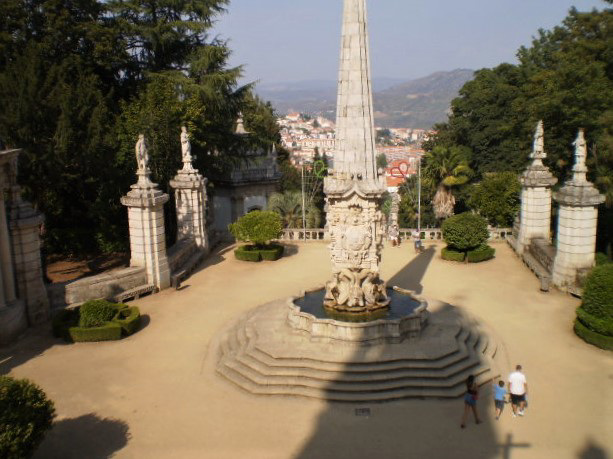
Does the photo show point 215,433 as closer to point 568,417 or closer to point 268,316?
point 268,316

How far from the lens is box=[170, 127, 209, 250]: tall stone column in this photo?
31969mm

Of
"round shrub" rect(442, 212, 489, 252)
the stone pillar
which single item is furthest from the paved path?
"round shrub" rect(442, 212, 489, 252)

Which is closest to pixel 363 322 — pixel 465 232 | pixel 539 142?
pixel 465 232

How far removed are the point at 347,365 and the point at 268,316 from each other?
495 centimetres

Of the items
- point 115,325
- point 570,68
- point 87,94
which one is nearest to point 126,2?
point 87,94

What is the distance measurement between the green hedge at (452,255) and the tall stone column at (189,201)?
13402 mm

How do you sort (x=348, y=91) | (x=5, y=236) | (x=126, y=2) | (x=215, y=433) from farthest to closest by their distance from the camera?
(x=126, y=2) → (x=5, y=236) → (x=348, y=91) → (x=215, y=433)

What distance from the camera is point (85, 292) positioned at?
906 inches

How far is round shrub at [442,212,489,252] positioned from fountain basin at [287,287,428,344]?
31.2ft

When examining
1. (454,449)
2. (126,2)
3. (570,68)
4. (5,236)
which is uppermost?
(126,2)

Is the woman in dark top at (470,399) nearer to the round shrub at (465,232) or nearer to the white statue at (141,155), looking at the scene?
the round shrub at (465,232)

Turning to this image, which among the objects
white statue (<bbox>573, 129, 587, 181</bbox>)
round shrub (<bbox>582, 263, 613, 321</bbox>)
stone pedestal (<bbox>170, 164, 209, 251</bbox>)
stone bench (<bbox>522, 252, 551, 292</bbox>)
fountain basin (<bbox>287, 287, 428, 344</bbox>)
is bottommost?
stone bench (<bbox>522, 252, 551, 292</bbox>)

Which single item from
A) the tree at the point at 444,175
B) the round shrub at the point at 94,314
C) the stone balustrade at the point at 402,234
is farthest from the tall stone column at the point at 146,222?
the tree at the point at 444,175

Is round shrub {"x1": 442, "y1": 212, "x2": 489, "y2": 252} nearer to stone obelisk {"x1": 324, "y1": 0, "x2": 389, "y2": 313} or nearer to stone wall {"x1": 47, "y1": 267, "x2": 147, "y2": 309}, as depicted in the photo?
stone obelisk {"x1": 324, "y1": 0, "x2": 389, "y2": 313}
